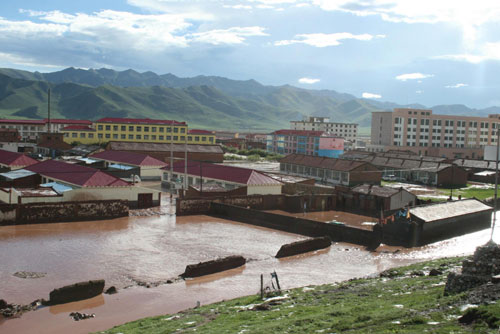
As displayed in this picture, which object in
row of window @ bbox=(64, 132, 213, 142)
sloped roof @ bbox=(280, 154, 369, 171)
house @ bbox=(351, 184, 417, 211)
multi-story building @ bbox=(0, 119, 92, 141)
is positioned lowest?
house @ bbox=(351, 184, 417, 211)

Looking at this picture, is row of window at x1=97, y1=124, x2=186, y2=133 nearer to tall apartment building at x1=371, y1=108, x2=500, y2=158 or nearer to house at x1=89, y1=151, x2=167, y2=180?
house at x1=89, y1=151, x2=167, y2=180

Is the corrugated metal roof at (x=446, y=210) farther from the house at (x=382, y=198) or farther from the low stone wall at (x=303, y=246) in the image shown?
the low stone wall at (x=303, y=246)

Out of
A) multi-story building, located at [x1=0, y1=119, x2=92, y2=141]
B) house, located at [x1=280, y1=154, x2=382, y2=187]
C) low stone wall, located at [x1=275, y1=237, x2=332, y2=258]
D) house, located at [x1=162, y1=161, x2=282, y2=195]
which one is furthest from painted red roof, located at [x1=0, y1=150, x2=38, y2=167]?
multi-story building, located at [x1=0, y1=119, x2=92, y2=141]

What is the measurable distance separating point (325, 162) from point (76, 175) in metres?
33.9

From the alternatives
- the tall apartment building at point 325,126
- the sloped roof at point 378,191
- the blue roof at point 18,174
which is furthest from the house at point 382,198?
the tall apartment building at point 325,126

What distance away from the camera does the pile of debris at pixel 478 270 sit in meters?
12.8

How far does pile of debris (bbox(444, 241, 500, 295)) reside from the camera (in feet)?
42.1

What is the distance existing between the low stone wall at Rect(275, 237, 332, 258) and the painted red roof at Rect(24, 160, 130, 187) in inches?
685

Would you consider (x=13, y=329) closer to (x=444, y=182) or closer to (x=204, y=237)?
(x=204, y=237)

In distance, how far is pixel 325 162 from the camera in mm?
64625

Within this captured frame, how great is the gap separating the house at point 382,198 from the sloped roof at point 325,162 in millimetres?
18005

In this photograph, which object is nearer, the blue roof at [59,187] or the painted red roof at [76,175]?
the blue roof at [59,187]

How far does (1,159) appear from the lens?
5462 cm

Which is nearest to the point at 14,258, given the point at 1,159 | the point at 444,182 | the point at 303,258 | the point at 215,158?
the point at 303,258
